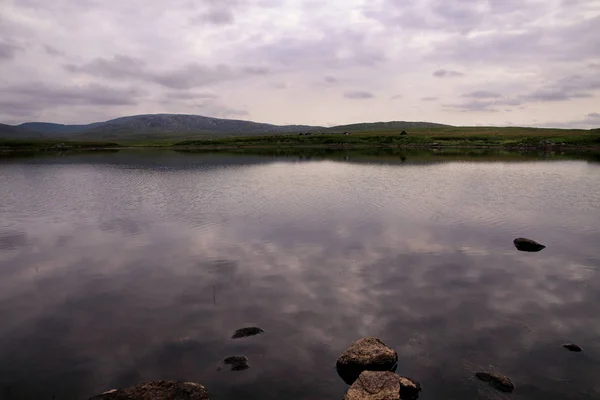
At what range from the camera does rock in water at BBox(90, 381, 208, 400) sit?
12320 mm

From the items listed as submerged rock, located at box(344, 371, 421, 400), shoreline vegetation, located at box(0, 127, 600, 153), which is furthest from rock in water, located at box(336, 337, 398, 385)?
shoreline vegetation, located at box(0, 127, 600, 153)

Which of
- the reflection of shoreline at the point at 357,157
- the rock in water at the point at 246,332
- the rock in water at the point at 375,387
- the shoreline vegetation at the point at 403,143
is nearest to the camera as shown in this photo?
the rock in water at the point at 375,387

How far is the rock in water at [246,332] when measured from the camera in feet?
55.0

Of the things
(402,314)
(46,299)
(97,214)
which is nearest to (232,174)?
(97,214)

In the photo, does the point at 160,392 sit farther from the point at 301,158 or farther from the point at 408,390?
the point at 301,158

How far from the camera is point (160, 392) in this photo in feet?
40.8

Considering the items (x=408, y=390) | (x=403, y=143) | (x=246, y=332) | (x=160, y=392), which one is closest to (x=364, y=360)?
(x=408, y=390)

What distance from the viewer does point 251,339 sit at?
16531 mm

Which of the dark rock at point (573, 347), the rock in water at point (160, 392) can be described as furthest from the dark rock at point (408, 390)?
the dark rock at point (573, 347)

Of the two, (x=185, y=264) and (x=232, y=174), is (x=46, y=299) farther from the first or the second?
(x=232, y=174)

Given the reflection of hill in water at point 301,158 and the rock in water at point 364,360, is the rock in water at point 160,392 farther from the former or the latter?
the reflection of hill in water at point 301,158

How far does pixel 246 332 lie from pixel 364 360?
5316 mm

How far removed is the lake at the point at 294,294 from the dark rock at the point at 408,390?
1.24 feet

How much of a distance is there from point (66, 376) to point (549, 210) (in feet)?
141
